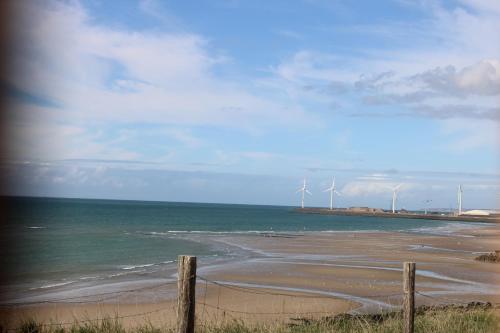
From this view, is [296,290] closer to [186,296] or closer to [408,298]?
[408,298]

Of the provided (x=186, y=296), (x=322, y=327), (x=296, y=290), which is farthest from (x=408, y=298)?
(x=296, y=290)

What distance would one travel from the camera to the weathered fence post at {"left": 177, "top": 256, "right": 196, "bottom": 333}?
7.00 m

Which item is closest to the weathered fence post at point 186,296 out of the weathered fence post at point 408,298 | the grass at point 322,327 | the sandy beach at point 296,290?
the grass at point 322,327

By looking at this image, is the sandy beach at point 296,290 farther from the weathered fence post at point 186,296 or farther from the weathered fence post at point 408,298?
the weathered fence post at point 408,298

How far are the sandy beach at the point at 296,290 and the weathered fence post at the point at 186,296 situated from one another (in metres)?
2.93

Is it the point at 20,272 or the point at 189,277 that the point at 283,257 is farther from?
the point at 189,277

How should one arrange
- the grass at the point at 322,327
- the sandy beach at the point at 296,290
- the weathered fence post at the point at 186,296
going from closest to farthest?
the weathered fence post at the point at 186,296
the grass at the point at 322,327
the sandy beach at the point at 296,290

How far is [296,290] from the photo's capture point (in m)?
18.9

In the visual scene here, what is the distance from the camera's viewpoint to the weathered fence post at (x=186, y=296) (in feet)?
23.0

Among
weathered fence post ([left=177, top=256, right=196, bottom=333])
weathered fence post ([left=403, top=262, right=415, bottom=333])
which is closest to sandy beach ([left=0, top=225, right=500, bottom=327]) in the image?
weathered fence post ([left=177, top=256, right=196, bottom=333])

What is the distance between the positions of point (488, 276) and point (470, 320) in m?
15.9

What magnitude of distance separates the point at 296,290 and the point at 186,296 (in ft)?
40.7

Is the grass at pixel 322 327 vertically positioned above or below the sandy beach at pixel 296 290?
above

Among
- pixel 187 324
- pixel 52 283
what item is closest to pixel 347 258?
pixel 52 283
